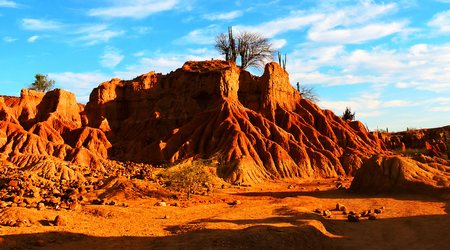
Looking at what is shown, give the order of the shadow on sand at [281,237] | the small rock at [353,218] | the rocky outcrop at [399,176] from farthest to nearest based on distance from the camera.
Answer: the rocky outcrop at [399,176], the small rock at [353,218], the shadow on sand at [281,237]

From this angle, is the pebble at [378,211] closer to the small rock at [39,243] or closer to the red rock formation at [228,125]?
the small rock at [39,243]

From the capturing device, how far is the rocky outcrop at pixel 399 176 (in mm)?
28391

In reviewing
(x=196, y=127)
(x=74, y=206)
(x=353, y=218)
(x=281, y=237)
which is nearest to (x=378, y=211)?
(x=353, y=218)

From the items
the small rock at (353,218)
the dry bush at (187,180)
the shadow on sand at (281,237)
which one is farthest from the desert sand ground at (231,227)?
the dry bush at (187,180)

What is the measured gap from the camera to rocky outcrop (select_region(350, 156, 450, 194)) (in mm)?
28391

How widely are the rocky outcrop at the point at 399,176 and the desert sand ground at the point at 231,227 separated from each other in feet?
4.84

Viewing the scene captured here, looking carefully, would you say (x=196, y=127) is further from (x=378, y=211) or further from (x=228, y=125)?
(x=378, y=211)

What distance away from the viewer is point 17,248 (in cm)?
1430

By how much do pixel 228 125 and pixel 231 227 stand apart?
2949 centimetres

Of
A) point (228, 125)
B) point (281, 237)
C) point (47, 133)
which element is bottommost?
point (281, 237)

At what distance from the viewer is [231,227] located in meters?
17.7

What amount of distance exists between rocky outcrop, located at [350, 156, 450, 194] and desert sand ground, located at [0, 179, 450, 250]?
58.1 inches

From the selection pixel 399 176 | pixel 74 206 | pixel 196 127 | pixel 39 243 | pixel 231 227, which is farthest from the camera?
pixel 196 127

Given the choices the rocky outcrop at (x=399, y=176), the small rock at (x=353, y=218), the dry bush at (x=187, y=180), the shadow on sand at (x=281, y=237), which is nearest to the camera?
the shadow on sand at (x=281, y=237)
